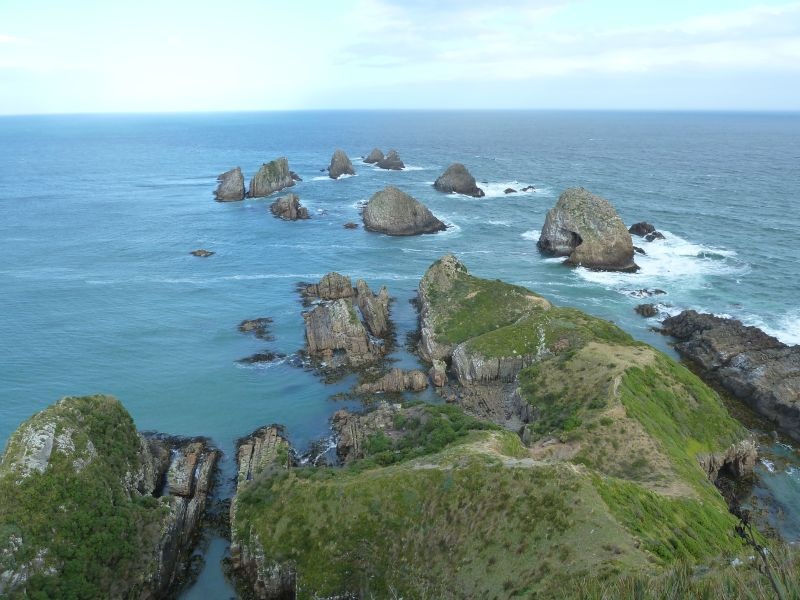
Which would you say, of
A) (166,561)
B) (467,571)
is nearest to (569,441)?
(467,571)

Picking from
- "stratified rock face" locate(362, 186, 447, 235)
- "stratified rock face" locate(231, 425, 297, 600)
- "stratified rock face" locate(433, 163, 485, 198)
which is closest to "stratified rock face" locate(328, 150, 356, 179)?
"stratified rock face" locate(433, 163, 485, 198)

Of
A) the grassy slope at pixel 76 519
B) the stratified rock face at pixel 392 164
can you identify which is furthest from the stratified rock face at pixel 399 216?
Result: the grassy slope at pixel 76 519

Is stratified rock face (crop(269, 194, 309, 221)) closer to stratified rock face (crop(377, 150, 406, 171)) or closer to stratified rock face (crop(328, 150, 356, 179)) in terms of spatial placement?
stratified rock face (crop(328, 150, 356, 179))

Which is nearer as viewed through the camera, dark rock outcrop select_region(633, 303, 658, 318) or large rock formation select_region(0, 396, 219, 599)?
large rock formation select_region(0, 396, 219, 599)

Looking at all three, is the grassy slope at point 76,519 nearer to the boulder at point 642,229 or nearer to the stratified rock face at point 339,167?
the boulder at point 642,229

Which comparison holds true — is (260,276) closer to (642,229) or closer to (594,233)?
(594,233)

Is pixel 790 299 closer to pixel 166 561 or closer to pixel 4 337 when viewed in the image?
pixel 166 561
